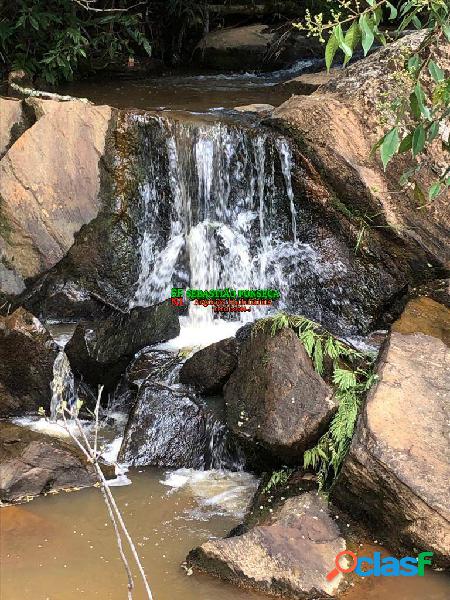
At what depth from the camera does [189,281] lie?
24.3ft

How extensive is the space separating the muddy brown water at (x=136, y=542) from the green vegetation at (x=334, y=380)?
0.57 m

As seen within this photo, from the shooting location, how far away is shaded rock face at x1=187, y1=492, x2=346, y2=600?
3.76 metres

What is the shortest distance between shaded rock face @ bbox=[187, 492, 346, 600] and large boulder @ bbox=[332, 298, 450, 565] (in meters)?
0.30

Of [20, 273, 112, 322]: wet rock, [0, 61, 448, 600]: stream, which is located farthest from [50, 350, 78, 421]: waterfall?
[20, 273, 112, 322]: wet rock

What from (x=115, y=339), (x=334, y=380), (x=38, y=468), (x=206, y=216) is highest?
(x=206, y=216)

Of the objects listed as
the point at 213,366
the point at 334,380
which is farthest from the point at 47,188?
the point at 334,380

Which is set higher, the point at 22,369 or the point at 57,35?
the point at 57,35

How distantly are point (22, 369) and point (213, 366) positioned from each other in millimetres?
1628

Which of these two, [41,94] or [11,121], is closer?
[11,121]

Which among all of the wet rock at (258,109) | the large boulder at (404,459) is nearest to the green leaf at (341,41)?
the large boulder at (404,459)

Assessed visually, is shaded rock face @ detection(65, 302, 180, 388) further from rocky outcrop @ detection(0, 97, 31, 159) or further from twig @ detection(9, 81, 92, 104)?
twig @ detection(9, 81, 92, 104)

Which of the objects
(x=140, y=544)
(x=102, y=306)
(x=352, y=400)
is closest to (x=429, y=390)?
(x=352, y=400)

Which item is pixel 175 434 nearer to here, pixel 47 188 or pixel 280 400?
pixel 280 400

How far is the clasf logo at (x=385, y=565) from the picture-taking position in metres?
3.91
